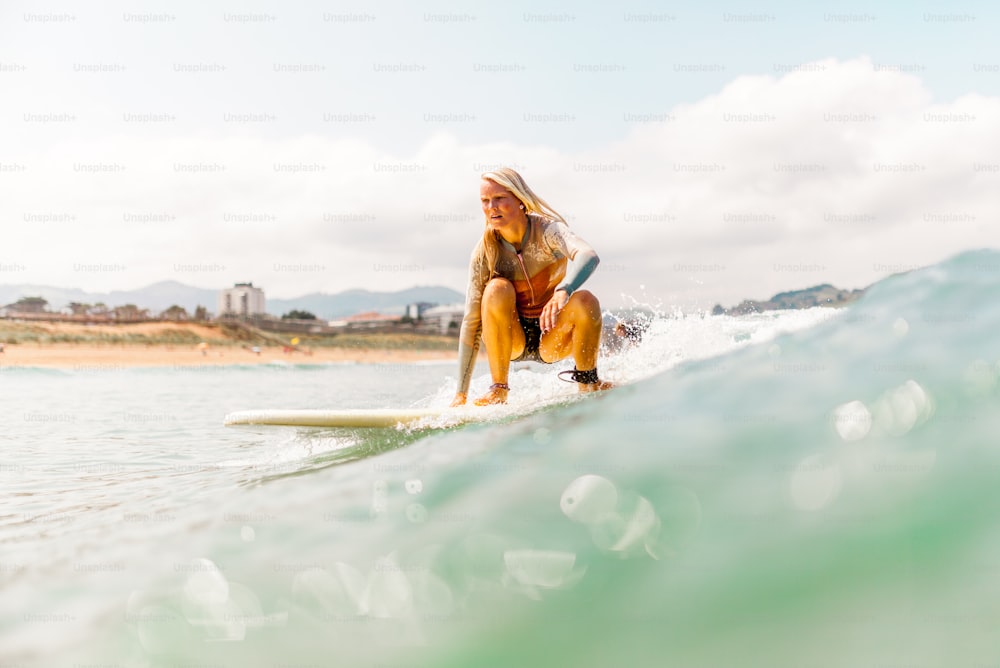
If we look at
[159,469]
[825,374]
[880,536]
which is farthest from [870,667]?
[159,469]

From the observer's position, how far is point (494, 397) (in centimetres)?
404

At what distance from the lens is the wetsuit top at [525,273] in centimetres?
411

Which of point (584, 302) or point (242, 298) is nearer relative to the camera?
point (584, 302)

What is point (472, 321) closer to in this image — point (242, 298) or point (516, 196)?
point (516, 196)

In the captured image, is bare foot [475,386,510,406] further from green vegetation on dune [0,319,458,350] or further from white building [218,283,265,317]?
white building [218,283,265,317]

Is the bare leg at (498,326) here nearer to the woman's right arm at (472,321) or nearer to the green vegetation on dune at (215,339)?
the woman's right arm at (472,321)

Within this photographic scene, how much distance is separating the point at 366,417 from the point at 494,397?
2.54 feet

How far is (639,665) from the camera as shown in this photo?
1719mm

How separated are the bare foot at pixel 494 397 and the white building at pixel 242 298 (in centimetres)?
9223

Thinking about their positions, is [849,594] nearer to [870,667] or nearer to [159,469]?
[870,667]

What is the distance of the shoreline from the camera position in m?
27.6

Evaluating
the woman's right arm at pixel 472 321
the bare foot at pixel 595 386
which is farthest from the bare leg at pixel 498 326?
the bare foot at pixel 595 386

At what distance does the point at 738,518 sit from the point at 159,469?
3.93m

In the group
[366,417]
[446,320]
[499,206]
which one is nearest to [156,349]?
[446,320]
